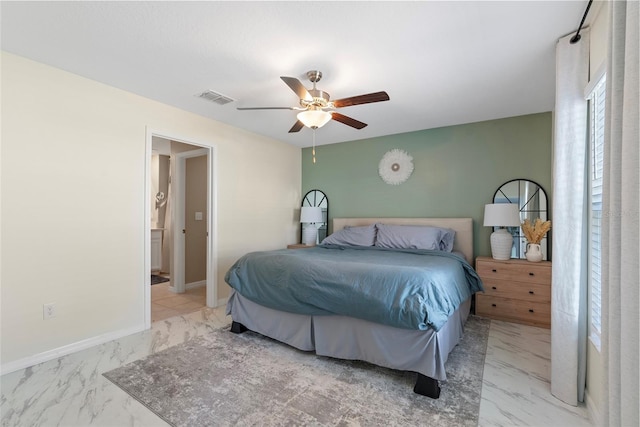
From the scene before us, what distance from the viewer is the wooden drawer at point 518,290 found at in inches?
121

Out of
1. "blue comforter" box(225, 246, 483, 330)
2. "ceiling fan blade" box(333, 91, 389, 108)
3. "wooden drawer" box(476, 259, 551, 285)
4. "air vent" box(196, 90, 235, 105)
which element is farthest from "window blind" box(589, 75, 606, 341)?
"air vent" box(196, 90, 235, 105)

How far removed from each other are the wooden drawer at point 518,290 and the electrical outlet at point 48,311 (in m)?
4.13

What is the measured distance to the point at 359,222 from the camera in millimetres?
4594

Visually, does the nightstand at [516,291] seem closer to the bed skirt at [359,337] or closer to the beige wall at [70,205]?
the bed skirt at [359,337]

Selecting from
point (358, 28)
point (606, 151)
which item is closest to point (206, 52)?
point (358, 28)

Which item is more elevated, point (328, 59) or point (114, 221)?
point (328, 59)

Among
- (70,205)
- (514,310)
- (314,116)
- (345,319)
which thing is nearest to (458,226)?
(514,310)

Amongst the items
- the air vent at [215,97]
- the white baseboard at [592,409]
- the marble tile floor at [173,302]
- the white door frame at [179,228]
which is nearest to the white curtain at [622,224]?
the white baseboard at [592,409]

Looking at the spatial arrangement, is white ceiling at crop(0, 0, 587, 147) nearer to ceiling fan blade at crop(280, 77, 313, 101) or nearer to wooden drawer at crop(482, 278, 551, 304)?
ceiling fan blade at crop(280, 77, 313, 101)

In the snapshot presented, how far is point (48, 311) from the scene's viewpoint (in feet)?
7.98

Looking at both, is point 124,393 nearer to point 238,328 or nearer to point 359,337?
point 238,328

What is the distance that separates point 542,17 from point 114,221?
3.68m

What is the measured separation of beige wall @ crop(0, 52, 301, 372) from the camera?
226 cm

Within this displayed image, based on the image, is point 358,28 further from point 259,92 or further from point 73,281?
point 73,281
